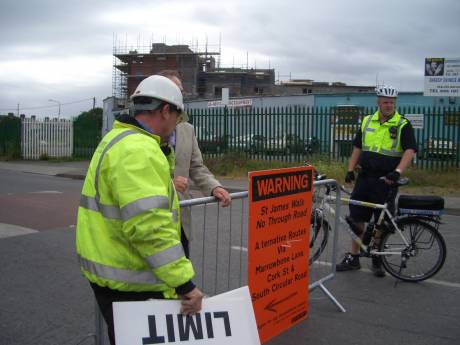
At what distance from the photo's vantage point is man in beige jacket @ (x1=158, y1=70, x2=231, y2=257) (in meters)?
3.92

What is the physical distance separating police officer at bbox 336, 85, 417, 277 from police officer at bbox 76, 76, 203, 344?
3892mm

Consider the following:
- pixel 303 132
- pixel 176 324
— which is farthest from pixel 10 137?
pixel 176 324

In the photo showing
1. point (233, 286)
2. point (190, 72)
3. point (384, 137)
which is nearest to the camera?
point (233, 286)

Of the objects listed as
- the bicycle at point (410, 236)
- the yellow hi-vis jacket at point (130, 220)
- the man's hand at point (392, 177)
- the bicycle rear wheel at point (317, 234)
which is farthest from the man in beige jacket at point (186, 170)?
the man's hand at point (392, 177)


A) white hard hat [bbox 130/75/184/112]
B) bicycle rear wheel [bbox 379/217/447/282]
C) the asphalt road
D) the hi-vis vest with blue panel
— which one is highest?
white hard hat [bbox 130/75/184/112]

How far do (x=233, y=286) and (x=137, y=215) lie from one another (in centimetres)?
297

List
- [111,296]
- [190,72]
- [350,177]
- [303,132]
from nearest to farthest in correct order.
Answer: [111,296] → [350,177] → [303,132] → [190,72]

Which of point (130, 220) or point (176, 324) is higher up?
point (130, 220)

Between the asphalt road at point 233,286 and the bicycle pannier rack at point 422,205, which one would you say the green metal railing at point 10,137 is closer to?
the asphalt road at point 233,286

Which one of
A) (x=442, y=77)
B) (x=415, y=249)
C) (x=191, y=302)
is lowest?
(x=415, y=249)

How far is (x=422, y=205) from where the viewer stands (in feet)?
19.0

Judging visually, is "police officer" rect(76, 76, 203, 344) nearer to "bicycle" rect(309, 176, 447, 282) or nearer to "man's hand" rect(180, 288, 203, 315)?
"man's hand" rect(180, 288, 203, 315)

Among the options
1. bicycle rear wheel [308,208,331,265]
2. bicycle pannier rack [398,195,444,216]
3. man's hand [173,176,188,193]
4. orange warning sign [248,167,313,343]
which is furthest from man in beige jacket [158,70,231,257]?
bicycle pannier rack [398,195,444,216]

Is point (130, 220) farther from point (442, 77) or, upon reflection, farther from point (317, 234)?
point (442, 77)
